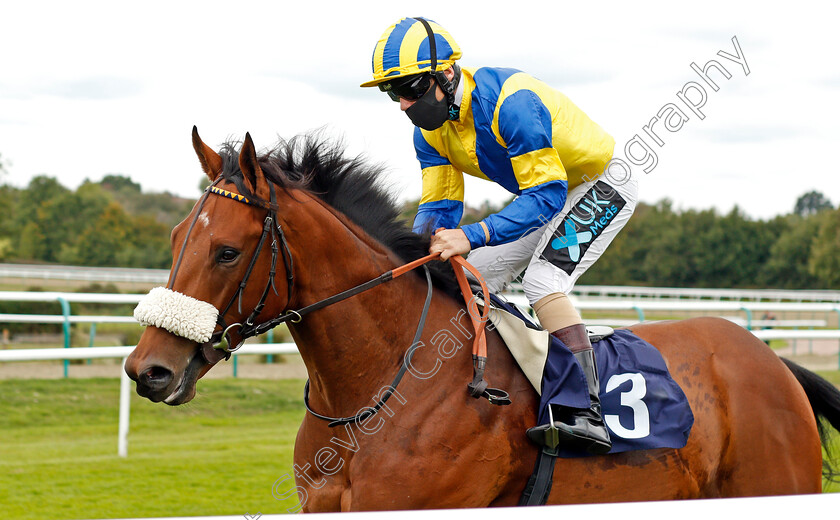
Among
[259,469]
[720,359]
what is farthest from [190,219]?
[259,469]

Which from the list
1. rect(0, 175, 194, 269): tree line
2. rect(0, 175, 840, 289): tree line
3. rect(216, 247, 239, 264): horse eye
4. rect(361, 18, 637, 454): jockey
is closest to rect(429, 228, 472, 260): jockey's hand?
rect(361, 18, 637, 454): jockey

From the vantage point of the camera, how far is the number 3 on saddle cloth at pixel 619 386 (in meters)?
2.51

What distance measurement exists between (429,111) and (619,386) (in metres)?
1.18

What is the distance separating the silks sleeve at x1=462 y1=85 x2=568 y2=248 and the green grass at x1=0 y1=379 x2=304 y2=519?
1.12 metres

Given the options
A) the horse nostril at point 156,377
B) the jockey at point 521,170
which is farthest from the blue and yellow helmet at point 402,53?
the horse nostril at point 156,377

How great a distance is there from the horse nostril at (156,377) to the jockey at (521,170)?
3.19 feet

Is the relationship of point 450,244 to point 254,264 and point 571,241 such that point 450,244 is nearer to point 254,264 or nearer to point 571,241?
point 571,241

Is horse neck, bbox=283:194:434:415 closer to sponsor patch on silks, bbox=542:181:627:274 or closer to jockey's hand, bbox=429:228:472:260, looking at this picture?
jockey's hand, bbox=429:228:472:260

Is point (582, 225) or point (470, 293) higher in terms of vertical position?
point (582, 225)

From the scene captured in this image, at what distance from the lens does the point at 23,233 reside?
36.9 metres

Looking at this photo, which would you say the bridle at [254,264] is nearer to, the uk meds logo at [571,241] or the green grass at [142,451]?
the green grass at [142,451]

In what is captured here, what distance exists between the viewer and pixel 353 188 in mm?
2619

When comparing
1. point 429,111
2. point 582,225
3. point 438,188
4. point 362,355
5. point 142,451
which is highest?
point 429,111

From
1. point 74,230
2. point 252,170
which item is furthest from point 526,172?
point 74,230
